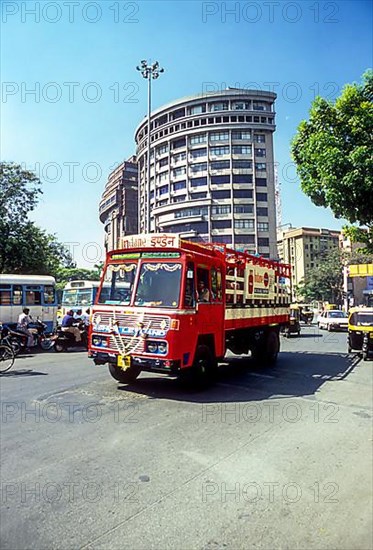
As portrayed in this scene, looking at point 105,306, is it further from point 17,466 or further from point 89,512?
point 89,512

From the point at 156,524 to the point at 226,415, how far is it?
3.32 meters

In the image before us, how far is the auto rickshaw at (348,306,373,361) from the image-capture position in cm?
1387

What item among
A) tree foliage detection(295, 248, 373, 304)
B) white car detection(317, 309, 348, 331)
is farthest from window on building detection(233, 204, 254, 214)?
white car detection(317, 309, 348, 331)

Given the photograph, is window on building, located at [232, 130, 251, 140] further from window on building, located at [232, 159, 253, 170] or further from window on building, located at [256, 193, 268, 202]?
window on building, located at [256, 193, 268, 202]

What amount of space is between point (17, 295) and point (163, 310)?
11.0 meters

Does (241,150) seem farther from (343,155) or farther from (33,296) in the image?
(343,155)

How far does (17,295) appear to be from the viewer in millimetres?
16469

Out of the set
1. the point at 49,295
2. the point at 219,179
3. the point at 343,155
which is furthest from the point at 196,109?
the point at 343,155

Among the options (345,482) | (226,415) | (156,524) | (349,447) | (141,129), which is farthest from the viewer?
(141,129)

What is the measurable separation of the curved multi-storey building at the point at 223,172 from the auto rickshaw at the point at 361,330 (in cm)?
5172

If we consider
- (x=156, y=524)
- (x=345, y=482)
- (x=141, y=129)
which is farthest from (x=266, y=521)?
(x=141, y=129)

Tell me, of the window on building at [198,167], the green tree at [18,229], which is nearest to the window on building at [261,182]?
the window on building at [198,167]

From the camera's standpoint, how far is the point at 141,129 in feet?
267

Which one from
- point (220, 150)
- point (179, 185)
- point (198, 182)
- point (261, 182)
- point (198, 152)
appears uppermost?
point (198, 152)
